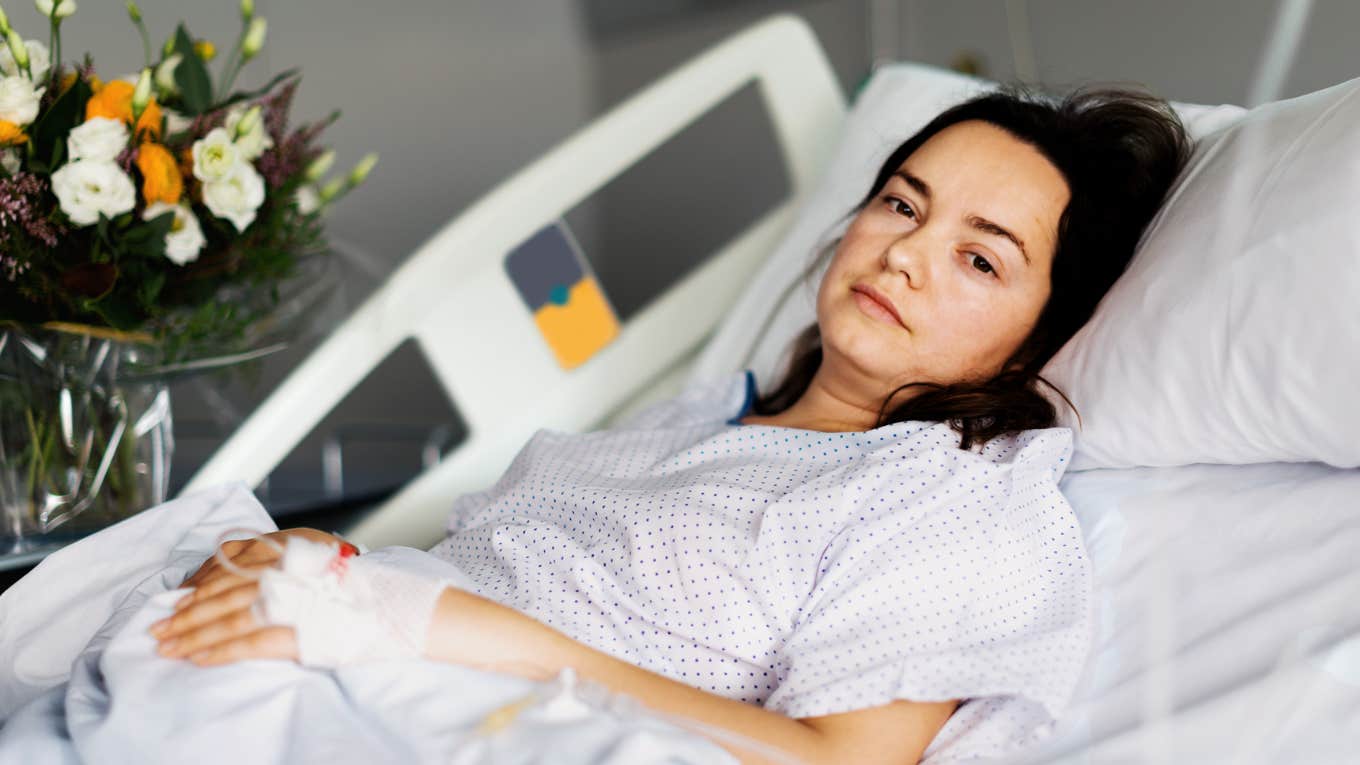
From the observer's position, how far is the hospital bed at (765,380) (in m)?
0.93

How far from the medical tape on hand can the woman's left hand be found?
0.01 meters

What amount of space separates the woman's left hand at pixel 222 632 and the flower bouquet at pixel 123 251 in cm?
46

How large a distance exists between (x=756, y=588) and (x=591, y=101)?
7.17ft

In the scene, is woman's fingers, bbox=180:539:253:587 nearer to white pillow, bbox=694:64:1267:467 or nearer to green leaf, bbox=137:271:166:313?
green leaf, bbox=137:271:166:313

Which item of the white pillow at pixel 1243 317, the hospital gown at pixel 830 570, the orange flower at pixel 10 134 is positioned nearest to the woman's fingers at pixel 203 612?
the hospital gown at pixel 830 570

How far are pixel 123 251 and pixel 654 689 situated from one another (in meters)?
0.73

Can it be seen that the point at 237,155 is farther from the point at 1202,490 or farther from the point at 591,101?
the point at 591,101

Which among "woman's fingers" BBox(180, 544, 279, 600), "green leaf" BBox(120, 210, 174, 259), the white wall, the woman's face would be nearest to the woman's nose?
the woman's face

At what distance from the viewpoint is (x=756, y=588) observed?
1.04m

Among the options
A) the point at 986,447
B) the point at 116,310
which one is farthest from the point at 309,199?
the point at 986,447

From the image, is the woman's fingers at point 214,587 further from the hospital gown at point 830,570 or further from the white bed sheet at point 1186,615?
the hospital gown at point 830,570

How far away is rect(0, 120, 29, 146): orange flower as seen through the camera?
1179 millimetres

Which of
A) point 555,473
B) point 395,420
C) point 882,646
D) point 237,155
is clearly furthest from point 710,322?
point 395,420

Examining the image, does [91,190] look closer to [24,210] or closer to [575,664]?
[24,210]
